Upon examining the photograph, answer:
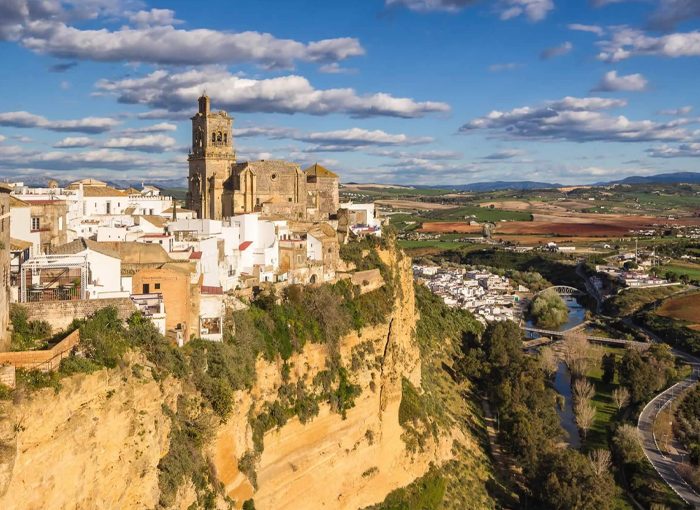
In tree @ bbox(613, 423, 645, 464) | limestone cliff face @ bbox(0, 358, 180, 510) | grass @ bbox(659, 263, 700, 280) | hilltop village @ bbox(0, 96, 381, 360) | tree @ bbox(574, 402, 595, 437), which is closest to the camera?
limestone cliff face @ bbox(0, 358, 180, 510)

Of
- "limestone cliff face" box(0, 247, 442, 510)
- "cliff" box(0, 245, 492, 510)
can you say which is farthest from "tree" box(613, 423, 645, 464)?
"limestone cliff face" box(0, 247, 442, 510)

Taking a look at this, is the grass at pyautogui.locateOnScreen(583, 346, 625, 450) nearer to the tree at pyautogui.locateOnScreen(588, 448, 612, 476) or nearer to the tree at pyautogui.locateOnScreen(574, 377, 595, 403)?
the tree at pyautogui.locateOnScreen(574, 377, 595, 403)

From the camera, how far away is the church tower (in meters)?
35.2

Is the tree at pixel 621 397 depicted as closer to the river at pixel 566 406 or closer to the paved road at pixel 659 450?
the paved road at pixel 659 450

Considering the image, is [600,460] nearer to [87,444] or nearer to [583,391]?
[583,391]

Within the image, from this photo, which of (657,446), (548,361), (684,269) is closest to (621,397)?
(548,361)

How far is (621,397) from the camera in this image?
4294 centimetres

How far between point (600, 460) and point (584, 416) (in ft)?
19.3

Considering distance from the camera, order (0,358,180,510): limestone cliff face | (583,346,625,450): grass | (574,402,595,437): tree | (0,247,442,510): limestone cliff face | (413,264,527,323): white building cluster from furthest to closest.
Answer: (413,264,527,323): white building cluster → (574,402,595,437): tree → (583,346,625,450): grass → (0,247,442,510): limestone cliff face → (0,358,180,510): limestone cliff face

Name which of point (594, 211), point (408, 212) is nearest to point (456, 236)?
point (408, 212)

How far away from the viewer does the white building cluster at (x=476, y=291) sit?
63728 mm

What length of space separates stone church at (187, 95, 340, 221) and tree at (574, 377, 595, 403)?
1824 centimetres

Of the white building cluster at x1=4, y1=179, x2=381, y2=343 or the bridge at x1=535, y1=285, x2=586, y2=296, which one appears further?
the bridge at x1=535, y1=285, x2=586, y2=296

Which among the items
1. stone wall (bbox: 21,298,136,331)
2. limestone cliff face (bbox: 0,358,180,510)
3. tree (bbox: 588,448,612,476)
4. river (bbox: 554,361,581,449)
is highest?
stone wall (bbox: 21,298,136,331)
